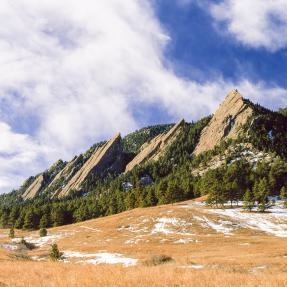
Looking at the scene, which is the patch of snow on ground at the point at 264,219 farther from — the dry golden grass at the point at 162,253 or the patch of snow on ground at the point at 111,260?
the patch of snow on ground at the point at 111,260

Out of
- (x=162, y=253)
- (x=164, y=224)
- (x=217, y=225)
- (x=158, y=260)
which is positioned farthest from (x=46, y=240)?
(x=158, y=260)

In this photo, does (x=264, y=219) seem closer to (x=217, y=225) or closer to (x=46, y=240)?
(x=217, y=225)

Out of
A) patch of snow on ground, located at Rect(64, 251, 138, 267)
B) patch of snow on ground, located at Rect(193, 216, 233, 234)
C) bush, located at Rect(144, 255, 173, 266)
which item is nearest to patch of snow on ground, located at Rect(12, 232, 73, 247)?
patch of snow on ground, located at Rect(193, 216, 233, 234)

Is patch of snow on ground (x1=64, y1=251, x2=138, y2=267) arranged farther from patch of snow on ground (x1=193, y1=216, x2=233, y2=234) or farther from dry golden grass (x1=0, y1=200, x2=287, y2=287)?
patch of snow on ground (x1=193, y1=216, x2=233, y2=234)

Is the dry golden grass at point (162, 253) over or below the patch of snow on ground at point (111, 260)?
over

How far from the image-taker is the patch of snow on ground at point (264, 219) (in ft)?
280

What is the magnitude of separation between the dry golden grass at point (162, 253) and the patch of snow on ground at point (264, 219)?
4.26m

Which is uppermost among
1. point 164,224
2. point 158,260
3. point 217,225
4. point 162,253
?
point 164,224

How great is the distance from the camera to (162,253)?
53.4 metres

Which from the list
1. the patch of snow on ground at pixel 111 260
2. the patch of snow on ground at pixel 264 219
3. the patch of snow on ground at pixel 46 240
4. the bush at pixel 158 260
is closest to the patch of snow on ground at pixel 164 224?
the patch of snow on ground at pixel 264 219

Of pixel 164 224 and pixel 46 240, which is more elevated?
pixel 164 224

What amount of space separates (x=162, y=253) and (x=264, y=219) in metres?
52.7

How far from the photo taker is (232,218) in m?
98.6

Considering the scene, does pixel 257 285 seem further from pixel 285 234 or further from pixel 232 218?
pixel 232 218
